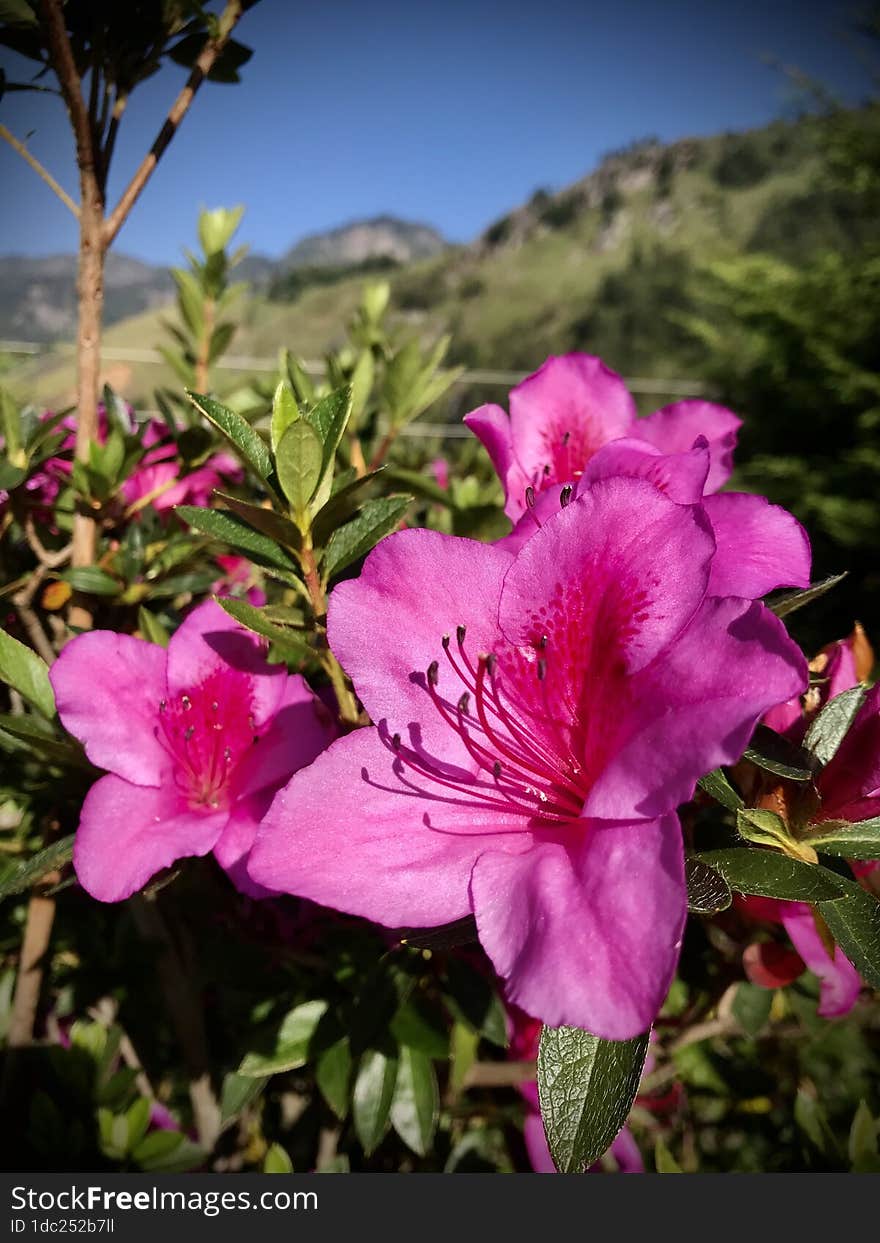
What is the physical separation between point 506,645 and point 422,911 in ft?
0.64

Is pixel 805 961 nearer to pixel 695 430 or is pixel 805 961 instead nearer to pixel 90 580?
pixel 695 430

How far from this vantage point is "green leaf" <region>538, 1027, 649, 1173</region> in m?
0.51

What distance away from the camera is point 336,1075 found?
86 centimetres

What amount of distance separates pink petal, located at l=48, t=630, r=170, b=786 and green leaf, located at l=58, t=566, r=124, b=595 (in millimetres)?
156

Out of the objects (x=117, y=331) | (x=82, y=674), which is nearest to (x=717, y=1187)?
(x=82, y=674)

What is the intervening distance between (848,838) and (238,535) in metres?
0.49

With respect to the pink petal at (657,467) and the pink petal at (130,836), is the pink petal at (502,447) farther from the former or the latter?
the pink petal at (130,836)

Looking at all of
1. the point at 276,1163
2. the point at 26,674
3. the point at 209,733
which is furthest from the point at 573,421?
the point at 276,1163

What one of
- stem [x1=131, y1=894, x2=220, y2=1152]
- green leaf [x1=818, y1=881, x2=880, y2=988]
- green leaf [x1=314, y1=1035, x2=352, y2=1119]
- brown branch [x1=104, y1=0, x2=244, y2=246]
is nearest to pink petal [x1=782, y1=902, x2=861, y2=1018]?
green leaf [x1=818, y1=881, x2=880, y2=988]

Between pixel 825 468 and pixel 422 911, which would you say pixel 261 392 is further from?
pixel 825 468

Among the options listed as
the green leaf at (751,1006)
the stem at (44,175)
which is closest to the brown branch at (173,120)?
the stem at (44,175)

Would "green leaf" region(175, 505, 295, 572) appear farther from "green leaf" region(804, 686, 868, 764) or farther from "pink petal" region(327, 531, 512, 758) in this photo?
"green leaf" region(804, 686, 868, 764)

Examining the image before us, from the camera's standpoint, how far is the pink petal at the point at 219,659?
0.73m

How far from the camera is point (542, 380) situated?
2.62 feet
